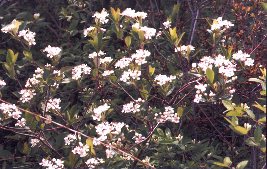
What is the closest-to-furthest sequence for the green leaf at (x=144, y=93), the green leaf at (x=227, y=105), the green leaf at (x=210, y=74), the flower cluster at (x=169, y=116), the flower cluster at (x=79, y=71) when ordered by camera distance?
1. the green leaf at (x=227, y=105)
2. the green leaf at (x=210, y=74)
3. the flower cluster at (x=169, y=116)
4. the green leaf at (x=144, y=93)
5. the flower cluster at (x=79, y=71)

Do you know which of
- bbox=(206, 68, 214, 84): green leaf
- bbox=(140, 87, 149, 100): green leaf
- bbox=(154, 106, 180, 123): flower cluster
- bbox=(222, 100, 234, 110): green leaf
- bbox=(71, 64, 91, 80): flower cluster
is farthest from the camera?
bbox=(71, 64, 91, 80): flower cluster

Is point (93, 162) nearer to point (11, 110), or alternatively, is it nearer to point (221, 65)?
point (11, 110)

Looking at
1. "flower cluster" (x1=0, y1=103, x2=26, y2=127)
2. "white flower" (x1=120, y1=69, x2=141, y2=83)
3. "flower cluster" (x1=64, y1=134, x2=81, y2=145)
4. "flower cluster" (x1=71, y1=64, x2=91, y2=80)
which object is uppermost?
"white flower" (x1=120, y1=69, x2=141, y2=83)

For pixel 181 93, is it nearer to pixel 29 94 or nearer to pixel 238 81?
pixel 238 81

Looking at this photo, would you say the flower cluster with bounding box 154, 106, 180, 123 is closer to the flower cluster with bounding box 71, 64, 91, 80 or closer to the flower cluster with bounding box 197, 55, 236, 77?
the flower cluster with bounding box 197, 55, 236, 77

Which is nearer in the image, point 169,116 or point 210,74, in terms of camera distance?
point 210,74

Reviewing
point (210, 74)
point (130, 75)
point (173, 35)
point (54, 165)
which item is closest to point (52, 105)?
point (54, 165)

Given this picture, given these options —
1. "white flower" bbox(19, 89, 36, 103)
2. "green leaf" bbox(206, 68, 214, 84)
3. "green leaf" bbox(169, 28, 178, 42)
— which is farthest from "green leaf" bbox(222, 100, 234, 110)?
"white flower" bbox(19, 89, 36, 103)

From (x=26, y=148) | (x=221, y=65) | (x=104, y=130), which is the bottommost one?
(x=26, y=148)

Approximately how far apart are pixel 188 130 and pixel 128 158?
2.10 feet

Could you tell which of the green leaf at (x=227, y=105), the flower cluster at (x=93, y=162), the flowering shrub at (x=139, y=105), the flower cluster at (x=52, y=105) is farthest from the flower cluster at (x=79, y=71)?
the green leaf at (x=227, y=105)

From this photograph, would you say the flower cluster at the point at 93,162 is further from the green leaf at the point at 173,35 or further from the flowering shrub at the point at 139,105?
the green leaf at the point at 173,35

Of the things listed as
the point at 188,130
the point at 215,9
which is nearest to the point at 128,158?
the point at 188,130

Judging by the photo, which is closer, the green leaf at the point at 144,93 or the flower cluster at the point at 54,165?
the flower cluster at the point at 54,165
